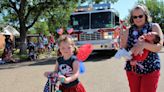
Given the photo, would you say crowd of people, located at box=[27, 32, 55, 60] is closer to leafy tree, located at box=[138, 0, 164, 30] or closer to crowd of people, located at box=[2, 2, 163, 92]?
crowd of people, located at box=[2, 2, 163, 92]

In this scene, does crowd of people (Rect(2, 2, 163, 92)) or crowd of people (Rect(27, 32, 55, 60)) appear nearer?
crowd of people (Rect(2, 2, 163, 92))

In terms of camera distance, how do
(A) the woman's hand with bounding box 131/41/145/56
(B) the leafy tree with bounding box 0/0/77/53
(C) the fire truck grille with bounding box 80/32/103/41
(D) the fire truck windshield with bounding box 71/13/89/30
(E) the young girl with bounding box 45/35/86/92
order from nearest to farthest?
(A) the woman's hand with bounding box 131/41/145/56 < (E) the young girl with bounding box 45/35/86/92 < (C) the fire truck grille with bounding box 80/32/103/41 < (D) the fire truck windshield with bounding box 71/13/89/30 < (B) the leafy tree with bounding box 0/0/77/53

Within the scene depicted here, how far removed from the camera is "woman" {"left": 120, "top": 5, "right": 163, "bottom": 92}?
4758 mm

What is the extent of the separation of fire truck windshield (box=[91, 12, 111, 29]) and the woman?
15697 mm

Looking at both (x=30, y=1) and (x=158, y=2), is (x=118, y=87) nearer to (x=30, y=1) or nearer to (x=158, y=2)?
(x=30, y=1)

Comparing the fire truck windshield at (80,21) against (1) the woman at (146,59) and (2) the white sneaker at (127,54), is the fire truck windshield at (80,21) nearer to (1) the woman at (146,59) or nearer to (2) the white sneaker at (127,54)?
(1) the woman at (146,59)

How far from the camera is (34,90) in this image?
988 centimetres

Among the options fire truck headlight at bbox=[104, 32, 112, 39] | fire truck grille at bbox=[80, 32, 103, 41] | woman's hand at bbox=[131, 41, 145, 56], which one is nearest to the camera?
woman's hand at bbox=[131, 41, 145, 56]

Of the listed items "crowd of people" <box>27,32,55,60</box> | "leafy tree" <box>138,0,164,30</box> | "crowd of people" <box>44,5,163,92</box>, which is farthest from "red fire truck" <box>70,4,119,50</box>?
"leafy tree" <box>138,0,164,30</box>

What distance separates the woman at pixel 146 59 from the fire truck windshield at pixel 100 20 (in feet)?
51.5

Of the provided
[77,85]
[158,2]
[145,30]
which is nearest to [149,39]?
[145,30]

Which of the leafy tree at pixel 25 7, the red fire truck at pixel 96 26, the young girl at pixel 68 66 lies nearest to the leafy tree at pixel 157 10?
the leafy tree at pixel 25 7

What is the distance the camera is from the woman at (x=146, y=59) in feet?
15.6

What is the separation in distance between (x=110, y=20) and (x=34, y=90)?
37.3 ft
